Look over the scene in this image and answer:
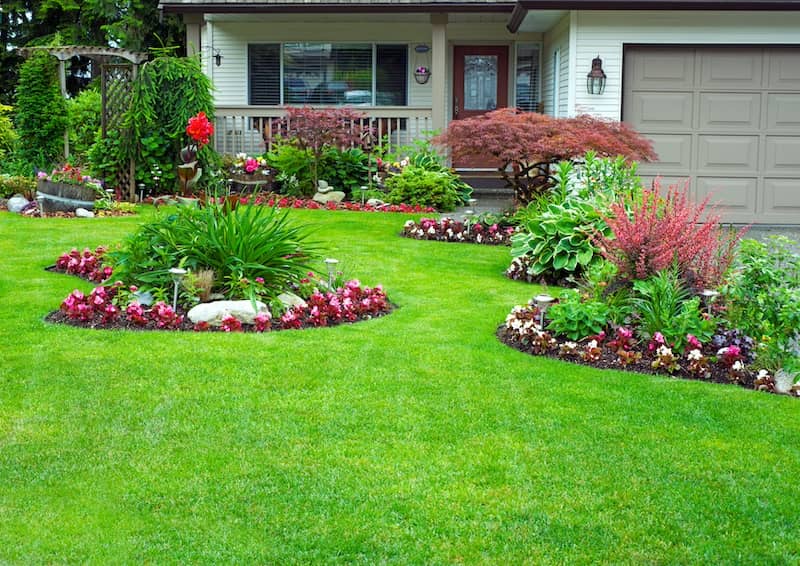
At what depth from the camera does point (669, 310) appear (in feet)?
21.8

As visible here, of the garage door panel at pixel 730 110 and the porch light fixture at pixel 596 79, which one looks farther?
the garage door panel at pixel 730 110

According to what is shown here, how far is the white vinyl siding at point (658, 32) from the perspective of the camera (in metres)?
14.2

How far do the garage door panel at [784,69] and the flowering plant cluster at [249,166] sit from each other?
7684 mm

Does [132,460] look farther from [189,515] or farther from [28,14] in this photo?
[28,14]

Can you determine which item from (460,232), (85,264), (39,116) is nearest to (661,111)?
(460,232)

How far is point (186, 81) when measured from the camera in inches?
584

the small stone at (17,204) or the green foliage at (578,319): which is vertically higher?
the small stone at (17,204)

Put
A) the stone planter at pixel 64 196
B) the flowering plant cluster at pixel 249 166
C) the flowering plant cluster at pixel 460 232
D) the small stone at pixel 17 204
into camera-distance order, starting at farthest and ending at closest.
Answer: the flowering plant cluster at pixel 249 166
the small stone at pixel 17 204
the stone planter at pixel 64 196
the flowering plant cluster at pixel 460 232

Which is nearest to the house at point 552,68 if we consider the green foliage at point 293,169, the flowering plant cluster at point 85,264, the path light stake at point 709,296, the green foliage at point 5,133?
the green foliage at point 293,169

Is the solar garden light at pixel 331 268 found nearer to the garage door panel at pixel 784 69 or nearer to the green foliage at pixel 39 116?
the garage door panel at pixel 784 69

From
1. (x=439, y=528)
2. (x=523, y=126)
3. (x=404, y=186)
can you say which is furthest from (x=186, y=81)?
(x=439, y=528)

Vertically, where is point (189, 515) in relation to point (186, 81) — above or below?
below

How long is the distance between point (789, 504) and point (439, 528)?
156 cm

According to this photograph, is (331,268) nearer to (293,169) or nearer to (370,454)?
(370,454)
